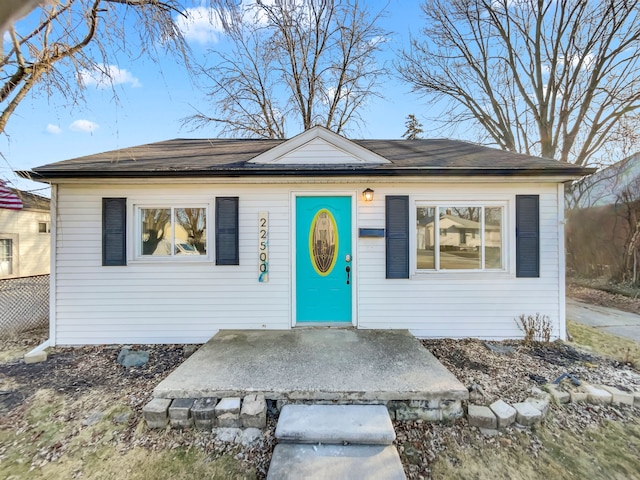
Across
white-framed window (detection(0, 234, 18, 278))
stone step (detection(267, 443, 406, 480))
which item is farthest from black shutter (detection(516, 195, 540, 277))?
white-framed window (detection(0, 234, 18, 278))

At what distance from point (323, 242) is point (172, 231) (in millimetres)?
2525

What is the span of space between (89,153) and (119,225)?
1914mm

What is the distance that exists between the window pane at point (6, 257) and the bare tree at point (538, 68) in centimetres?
1942

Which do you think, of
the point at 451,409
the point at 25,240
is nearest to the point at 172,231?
the point at 451,409

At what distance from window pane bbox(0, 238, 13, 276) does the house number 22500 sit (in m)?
14.6

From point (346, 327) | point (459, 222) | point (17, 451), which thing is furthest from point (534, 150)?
point (17, 451)

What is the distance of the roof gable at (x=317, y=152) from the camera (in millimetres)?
4570

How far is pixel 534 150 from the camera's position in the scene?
11.4 m

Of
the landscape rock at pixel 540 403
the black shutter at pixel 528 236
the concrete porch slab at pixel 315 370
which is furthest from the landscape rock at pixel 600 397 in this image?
the black shutter at pixel 528 236

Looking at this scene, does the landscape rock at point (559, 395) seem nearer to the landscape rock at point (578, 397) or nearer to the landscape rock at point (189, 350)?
the landscape rock at point (578, 397)

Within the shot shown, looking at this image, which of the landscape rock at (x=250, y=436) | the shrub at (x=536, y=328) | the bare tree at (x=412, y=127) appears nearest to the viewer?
the landscape rock at (x=250, y=436)

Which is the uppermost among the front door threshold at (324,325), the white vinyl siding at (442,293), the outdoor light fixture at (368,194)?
the outdoor light fixture at (368,194)

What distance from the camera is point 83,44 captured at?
13.7 feet

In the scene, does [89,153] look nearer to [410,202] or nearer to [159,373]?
[159,373]
